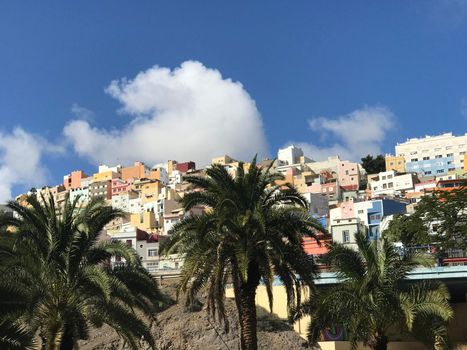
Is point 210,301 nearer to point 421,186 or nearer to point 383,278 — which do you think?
point 383,278

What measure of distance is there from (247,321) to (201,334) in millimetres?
12532

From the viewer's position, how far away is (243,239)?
20969 mm

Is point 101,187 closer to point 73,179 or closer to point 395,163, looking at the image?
point 73,179

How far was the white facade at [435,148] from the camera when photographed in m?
137

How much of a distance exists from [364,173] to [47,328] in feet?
432

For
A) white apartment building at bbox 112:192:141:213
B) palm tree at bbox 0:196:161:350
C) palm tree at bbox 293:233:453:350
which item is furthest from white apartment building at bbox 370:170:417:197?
palm tree at bbox 0:196:161:350

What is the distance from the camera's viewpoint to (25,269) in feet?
61.8

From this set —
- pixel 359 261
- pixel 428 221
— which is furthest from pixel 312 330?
pixel 428 221

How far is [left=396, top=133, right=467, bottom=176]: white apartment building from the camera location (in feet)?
446

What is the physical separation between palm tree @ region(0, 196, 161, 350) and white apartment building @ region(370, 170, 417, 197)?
95.7 meters

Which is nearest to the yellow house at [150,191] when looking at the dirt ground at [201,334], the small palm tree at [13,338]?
the dirt ground at [201,334]

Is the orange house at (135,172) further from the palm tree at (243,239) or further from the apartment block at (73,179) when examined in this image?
the palm tree at (243,239)

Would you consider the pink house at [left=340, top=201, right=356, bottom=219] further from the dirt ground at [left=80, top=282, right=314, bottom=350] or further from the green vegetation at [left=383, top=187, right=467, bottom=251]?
the dirt ground at [left=80, top=282, right=314, bottom=350]

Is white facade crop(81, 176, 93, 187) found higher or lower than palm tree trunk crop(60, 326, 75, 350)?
higher
